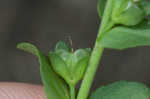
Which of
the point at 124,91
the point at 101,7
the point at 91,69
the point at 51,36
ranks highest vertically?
the point at 101,7

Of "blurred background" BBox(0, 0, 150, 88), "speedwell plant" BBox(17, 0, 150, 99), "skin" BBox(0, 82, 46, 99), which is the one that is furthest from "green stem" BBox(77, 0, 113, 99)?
"blurred background" BBox(0, 0, 150, 88)

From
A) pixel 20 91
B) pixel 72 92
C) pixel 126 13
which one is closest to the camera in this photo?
pixel 126 13

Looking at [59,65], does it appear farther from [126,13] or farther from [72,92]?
[126,13]

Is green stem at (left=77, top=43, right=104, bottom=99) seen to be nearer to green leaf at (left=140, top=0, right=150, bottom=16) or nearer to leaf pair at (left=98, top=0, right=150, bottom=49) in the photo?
leaf pair at (left=98, top=0, right=150, bottom=49)

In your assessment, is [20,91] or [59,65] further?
[20,91]

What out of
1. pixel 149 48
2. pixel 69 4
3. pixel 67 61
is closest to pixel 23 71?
pixel 69 4

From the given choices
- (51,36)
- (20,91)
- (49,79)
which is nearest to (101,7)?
(49,79)
